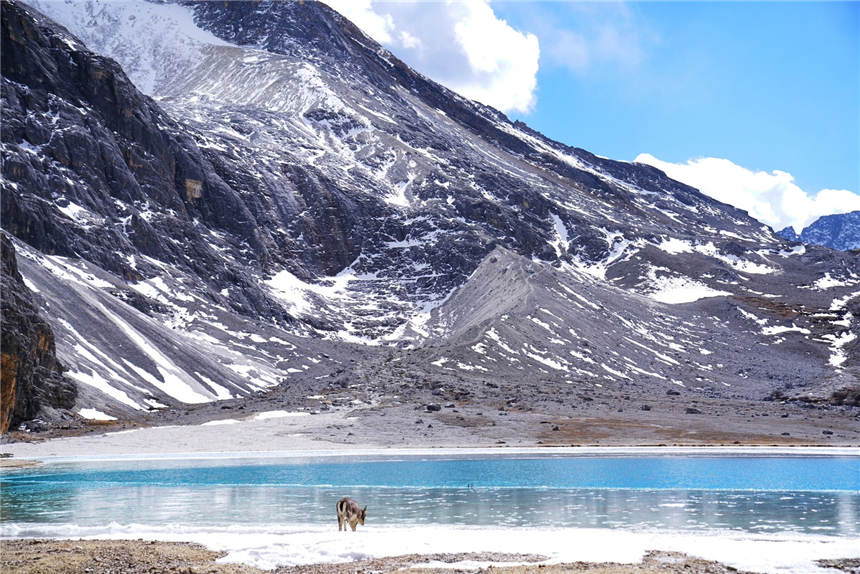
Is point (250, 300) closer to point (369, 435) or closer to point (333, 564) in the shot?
point (369, 435)

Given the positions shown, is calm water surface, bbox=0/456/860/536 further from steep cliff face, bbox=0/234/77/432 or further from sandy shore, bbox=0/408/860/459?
steep cliff face, bbox=0/234/77/432

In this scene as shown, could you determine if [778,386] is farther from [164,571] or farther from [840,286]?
[164,571]

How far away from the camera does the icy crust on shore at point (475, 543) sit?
16.8 m

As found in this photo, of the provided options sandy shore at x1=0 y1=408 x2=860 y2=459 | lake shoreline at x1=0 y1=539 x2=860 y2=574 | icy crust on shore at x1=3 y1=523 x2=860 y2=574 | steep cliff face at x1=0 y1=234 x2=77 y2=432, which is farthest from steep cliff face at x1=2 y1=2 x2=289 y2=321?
lake shoreline at x1=0 y1=539 x2=860 y2=574

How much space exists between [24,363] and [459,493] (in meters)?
49.0

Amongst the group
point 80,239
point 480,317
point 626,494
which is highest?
point 80,239

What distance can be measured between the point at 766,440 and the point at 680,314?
10285 cm

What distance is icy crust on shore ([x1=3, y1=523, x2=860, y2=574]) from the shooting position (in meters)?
16.8

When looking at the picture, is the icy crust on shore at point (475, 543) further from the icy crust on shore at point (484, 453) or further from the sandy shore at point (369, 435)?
the sandy shore at point (369, 435)

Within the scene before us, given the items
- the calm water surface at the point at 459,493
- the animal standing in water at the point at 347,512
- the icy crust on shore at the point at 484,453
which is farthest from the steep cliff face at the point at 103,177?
the animal standing in water at the point at 347,512

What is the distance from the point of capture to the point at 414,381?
103 m

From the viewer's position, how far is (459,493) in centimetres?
3083

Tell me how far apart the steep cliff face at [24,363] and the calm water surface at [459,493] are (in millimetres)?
20987

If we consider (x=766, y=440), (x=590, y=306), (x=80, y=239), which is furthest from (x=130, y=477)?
(x=590, y=306)
